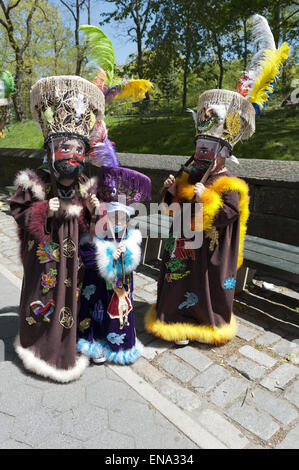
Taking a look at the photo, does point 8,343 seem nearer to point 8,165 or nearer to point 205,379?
point 205,379

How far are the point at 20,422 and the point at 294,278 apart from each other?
9.05 ft

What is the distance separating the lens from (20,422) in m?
2.31

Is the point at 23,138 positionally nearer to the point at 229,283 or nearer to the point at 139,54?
the point at 139,54

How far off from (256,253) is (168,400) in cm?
204

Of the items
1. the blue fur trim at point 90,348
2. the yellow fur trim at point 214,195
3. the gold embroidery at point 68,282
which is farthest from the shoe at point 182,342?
the gold embroidery at point 68,282

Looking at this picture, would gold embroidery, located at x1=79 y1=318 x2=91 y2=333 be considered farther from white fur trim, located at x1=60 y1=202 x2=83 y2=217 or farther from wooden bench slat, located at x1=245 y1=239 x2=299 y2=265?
wooden bench slat, located at x1=245 y1=239 x2=299 y2=265

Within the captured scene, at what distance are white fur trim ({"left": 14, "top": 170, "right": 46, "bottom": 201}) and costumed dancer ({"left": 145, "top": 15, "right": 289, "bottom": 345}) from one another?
1188 millimetres

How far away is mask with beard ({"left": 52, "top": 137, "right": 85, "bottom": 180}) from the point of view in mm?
2410

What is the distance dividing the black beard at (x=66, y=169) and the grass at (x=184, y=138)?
513 centimetres

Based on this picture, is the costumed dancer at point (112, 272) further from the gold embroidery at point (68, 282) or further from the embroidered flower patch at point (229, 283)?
the embroidered flower patch at point (229, 283)

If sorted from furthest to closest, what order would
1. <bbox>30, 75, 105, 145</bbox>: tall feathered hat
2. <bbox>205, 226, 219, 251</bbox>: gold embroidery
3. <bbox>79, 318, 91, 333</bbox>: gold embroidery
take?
1. <bbox>205, 226, 219, 251</bbox>: gold embroidery
2. <bbox>79, 318, 91, 333</bbox>: gold embroidery
3. <bbox>30, 75, 105, 145</bbox>: tall feathered hat

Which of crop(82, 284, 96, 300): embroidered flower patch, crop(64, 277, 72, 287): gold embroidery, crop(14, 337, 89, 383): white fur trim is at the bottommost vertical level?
crop(14, 337, 89, 383): white fur trim

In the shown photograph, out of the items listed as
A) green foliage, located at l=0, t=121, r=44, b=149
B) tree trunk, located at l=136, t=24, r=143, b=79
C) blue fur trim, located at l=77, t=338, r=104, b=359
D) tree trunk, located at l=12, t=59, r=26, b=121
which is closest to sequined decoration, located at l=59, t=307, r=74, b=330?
blue fur trim, located at l=77, t=338, r=104, b=359

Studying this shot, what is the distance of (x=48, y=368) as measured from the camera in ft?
8.79
